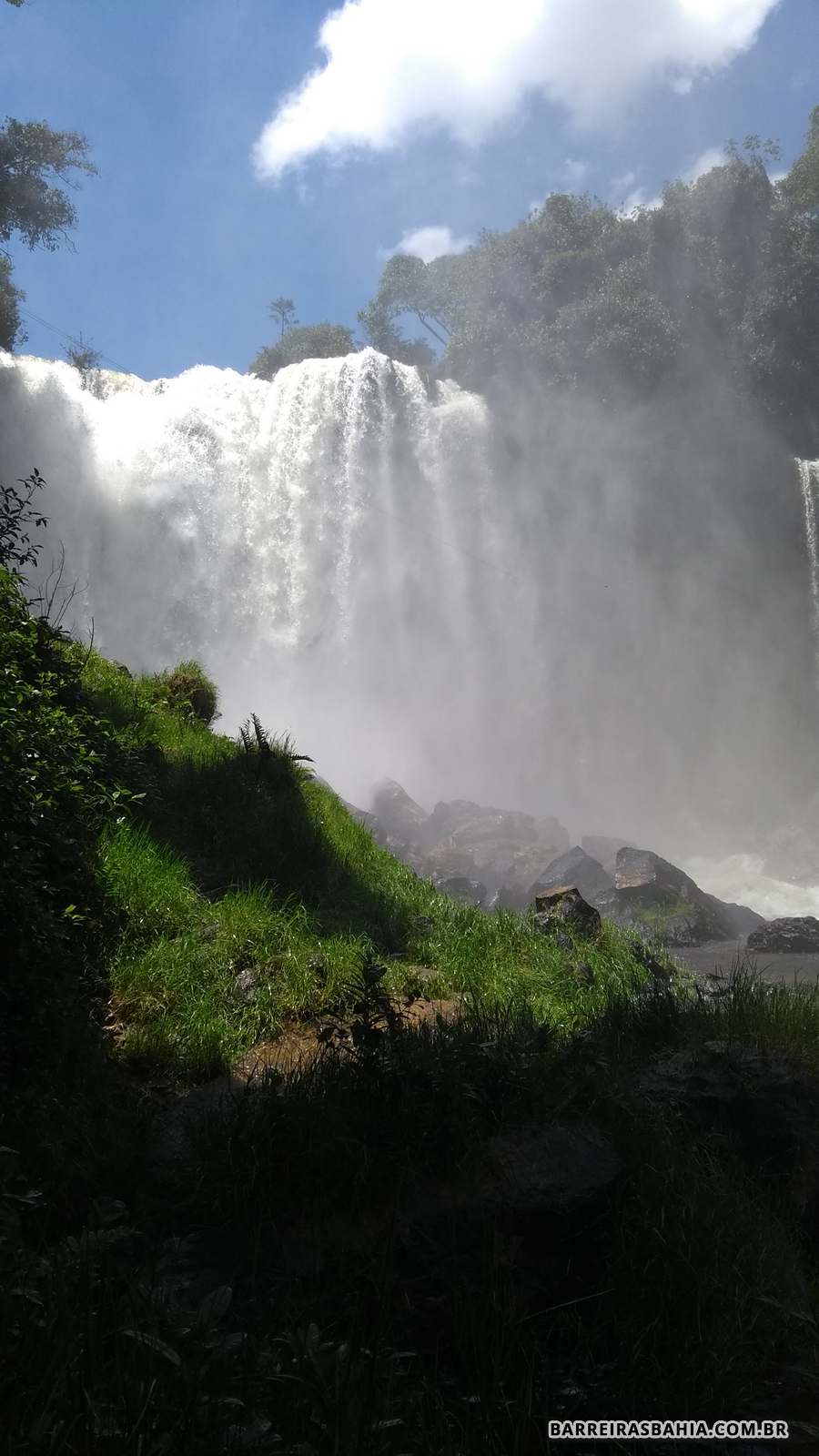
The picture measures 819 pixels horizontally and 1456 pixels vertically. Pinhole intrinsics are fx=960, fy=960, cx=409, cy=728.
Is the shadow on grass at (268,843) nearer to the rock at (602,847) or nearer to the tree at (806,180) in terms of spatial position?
the rock at (602,847)

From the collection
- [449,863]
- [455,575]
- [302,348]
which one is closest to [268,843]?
[449,863]

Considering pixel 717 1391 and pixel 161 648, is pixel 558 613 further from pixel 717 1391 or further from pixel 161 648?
pixel 717 1391

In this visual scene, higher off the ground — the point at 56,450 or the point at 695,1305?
the point at 56,450

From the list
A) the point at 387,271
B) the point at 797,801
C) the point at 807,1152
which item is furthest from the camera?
the point at 387,271

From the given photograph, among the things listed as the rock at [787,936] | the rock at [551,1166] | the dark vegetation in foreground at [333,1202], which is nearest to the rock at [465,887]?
the rock at [787,936]

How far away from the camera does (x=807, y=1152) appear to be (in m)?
3.56

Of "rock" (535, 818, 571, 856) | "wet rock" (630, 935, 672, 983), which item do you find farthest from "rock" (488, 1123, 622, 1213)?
"rock" (535, 818, 571, 856)

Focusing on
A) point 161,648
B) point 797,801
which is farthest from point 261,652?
point 797,801

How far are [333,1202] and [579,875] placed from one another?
12.0 m

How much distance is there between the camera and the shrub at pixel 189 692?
9.59 meters

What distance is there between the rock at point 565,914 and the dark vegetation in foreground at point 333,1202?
2.74 m

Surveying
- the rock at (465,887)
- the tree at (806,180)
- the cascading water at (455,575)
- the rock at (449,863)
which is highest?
the tree at (806,180)

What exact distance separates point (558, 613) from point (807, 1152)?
23.5 metres

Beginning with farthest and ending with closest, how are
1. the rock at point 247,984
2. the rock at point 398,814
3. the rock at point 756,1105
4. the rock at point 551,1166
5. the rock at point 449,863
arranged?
1. the rock at point 398,814
2. the rock at point 449,863
3. the rock at point 247,984
4. the rock at point 756,1105
5. the rock at point 551,1166
